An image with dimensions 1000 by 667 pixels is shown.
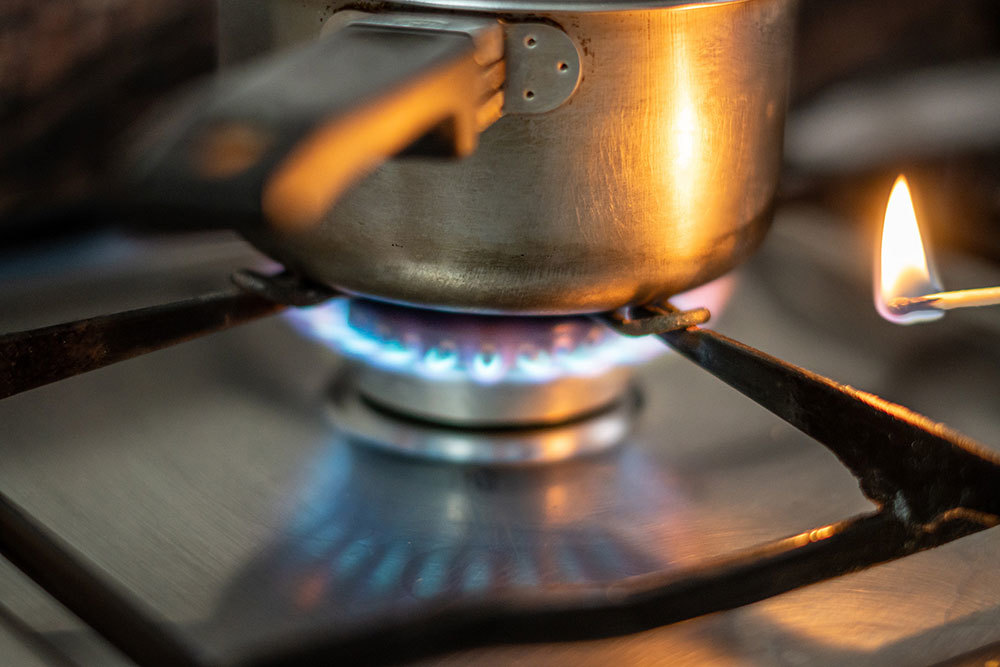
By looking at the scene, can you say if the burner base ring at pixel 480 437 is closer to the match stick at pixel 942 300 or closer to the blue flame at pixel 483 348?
the blue flame at pixel 483 348

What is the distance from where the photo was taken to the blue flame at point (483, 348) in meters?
0.49

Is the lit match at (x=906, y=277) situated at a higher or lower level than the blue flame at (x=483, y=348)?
higher

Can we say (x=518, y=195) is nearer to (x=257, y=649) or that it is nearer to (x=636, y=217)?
(x=636, y=217)

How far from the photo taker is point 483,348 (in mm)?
493

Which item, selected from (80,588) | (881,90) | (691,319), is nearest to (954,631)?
(691,319)

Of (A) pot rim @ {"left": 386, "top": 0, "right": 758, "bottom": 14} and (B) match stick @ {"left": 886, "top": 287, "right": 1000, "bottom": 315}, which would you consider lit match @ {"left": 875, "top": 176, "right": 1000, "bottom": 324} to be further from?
(A) pot rim @ {"left": 386, "top": 0, "right": 758, "bottom": 14}

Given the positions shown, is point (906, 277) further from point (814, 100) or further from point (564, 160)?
point (814, 100)

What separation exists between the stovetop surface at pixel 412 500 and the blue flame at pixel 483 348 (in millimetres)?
46

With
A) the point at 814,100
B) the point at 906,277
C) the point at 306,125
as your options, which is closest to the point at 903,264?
the point at 906,277

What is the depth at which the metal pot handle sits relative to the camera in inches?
10.7

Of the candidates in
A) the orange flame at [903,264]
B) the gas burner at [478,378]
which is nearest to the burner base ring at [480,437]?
the gas burner at [478,378]

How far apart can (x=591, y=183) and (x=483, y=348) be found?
0.11 m

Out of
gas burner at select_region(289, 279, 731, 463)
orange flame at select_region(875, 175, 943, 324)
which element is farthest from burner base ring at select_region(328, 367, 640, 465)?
orange flame at select_region(875, 175, 943, 324)

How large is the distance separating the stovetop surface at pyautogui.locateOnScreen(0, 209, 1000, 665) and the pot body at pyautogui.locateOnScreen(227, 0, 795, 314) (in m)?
0.10
